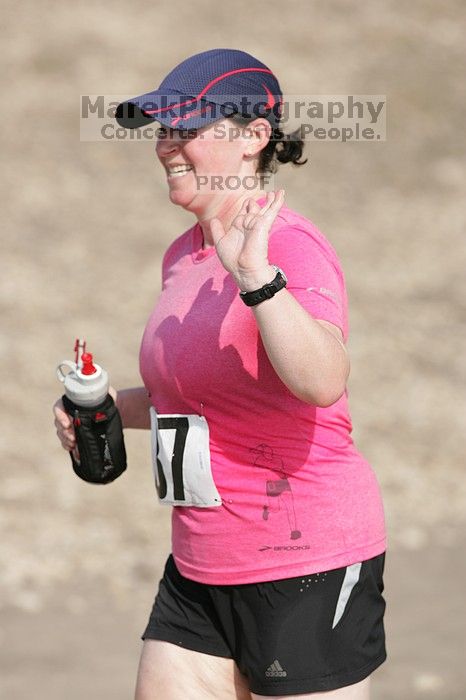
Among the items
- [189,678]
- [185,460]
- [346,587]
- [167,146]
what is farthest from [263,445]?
[167,146]

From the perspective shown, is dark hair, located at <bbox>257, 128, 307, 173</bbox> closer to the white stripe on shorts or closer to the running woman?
the running woman

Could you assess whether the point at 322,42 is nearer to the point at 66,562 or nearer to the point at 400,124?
the point at 400,124

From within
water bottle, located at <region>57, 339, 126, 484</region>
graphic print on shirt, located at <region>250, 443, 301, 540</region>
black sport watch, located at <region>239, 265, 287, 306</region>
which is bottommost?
graphic print on shirt, located at <region>250, 443, 301, 540</region>

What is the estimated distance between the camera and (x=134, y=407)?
3.06m

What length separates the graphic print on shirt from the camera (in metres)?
2.58

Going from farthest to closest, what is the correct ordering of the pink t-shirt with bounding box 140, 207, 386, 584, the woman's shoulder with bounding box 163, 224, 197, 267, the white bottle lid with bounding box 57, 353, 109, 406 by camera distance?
the woman's shoulder with bounding box 163, 224, 197, 267 → the white bottle lid with bounding box 57, 353, 109, 406 → the pink t-shirt with bounding box 140, 207, 386, 584

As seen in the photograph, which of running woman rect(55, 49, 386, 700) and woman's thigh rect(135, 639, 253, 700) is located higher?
running woman rect(55, 49, 386, 700)

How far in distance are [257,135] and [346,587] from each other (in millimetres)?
1062

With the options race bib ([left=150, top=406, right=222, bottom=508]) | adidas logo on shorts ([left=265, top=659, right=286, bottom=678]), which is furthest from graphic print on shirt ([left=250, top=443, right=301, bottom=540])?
adidas logo on shorts ([left=265, top=659, right=286, bottom=678])

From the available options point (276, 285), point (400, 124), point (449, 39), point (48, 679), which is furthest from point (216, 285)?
point (449, 39)

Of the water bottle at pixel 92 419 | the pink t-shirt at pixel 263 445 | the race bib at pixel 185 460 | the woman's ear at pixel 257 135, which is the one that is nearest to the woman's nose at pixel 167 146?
the woman's ear at pixel 257 135

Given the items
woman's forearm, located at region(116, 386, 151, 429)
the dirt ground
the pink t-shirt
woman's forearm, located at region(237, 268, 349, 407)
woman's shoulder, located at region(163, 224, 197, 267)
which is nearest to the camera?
woman's forearm, located at region(237, 268, 349, 407)

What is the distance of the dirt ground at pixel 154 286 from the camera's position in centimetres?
559

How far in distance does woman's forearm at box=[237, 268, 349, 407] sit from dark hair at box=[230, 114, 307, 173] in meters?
0.64
